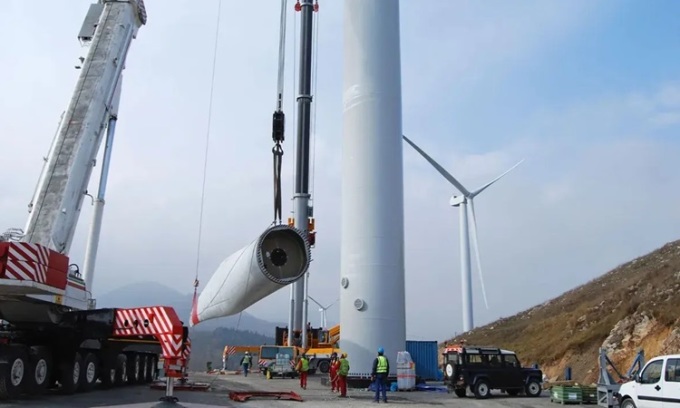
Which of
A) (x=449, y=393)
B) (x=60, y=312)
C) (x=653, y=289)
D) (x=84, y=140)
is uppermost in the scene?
(x=84, y=140)

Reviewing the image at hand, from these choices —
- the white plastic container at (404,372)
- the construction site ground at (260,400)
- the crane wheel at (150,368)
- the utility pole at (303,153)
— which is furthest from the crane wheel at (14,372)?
the utility pole at (303,153)

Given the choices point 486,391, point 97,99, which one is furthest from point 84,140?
point 486,391

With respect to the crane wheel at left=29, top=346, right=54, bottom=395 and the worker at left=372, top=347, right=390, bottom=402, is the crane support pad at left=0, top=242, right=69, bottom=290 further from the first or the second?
the worker at left=372, top=347, right=390, bottom=402

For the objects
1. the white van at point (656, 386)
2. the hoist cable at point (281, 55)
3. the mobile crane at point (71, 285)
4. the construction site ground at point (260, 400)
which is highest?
the hoist cable at point (281, 55)

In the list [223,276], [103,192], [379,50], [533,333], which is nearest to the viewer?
[223,276]

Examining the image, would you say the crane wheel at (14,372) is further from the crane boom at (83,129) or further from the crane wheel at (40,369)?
the crane boom at (83,129)

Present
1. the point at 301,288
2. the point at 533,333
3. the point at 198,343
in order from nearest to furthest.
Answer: the point at 301,288 → the point at 533,333 → the point at 198,343

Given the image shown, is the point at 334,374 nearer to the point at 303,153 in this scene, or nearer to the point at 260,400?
the point at 260,400

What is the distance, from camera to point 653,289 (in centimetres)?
3055

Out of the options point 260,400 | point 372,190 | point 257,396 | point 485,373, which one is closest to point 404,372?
point 485,373

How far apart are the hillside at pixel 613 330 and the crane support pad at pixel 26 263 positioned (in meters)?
22.0

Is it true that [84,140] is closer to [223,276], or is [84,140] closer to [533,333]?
[223,276]

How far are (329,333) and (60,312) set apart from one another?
67.2 feet

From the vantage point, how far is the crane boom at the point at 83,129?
16.5m
